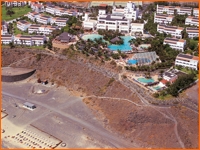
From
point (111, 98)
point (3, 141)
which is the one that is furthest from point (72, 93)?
point (3, 141)

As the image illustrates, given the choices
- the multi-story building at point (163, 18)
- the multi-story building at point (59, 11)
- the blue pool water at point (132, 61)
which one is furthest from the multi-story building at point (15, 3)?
the blue pool water at point (132, 61)

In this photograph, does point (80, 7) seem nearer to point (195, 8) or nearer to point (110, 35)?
point (110, 35)

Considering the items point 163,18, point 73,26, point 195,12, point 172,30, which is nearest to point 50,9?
point 73,26

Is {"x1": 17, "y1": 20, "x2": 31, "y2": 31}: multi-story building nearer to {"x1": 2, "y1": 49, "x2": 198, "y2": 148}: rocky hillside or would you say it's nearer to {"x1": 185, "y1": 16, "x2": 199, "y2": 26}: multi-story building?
{"x1": 2, "y1": 49, "x2": 198, "y2": 148}: rocky hillside

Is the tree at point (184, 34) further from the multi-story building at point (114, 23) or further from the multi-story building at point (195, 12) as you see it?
the multi-story building at point (195, 12)

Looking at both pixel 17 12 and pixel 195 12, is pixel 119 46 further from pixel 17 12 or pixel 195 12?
pixel 17 12
